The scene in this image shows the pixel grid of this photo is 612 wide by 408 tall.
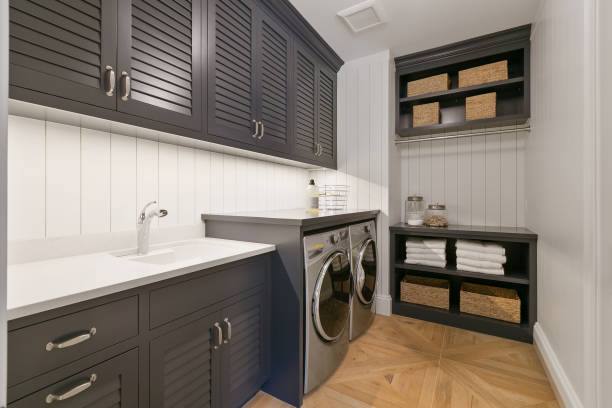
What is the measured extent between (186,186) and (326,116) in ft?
4.95

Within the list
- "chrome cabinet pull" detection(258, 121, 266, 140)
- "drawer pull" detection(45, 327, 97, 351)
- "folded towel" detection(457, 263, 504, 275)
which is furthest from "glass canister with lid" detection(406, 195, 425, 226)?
"drawer pull" detection(45, 327, 97, 351)

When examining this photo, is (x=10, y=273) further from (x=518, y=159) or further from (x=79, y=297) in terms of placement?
(x=518, y=159)

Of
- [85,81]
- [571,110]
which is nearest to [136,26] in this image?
[85,81]

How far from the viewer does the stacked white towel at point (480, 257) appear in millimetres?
2303

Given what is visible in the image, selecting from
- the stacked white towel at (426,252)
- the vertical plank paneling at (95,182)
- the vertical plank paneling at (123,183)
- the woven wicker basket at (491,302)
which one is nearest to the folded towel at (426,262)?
the stacked white towel at (426,252)

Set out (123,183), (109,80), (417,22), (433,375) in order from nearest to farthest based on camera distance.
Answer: (109,80)
(123,183)
(433,375)
(417,22)

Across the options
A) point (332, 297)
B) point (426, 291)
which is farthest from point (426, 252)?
point (332, 297)

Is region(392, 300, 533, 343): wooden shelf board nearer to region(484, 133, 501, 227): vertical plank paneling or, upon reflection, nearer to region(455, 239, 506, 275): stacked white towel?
region(455, 239, 506, 275): stacked white towel

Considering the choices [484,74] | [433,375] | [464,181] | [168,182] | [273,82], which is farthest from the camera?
[464,181]

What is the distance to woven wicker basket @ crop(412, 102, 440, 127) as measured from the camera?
8.76ft

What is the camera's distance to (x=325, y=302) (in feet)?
5.24

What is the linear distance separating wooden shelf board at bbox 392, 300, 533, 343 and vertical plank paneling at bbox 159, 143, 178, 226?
2.11m

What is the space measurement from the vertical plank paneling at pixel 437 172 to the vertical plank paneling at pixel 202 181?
2231 millimetres

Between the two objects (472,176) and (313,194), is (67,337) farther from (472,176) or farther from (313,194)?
(472,176)
